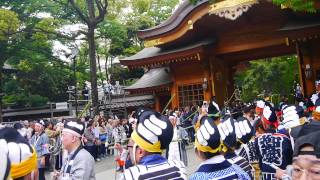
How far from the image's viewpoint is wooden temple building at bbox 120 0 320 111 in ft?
51.6

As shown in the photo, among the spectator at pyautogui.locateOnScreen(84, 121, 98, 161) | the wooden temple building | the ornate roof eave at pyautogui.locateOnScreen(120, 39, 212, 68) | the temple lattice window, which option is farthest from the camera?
the temple lattice window

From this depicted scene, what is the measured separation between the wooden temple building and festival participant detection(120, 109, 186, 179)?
40.6 ft

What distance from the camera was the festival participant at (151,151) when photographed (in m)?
3.36

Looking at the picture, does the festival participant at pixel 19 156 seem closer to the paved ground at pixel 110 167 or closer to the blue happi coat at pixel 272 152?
the blue happi coat at pixel 272 152

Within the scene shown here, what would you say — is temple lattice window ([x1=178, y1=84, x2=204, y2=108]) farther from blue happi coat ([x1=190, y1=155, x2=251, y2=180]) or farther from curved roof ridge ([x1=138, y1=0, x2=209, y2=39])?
blue happi coat ([x1=190, y1=155, x2=251, y2=180])

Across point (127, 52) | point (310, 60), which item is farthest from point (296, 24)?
point (127, 52)

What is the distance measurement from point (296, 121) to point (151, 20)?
3058 cm

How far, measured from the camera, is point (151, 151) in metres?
3.41

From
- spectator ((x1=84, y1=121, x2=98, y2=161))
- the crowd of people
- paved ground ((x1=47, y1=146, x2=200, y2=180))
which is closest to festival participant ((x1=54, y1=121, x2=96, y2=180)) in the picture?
the crowd of people

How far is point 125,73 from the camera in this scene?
117 feet

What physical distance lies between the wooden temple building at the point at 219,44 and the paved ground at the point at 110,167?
4.00 m

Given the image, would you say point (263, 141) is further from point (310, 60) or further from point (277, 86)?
point (277, 86)

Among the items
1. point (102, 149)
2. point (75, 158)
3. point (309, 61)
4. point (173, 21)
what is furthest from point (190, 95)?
point (75, 158)

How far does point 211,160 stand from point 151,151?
27.8 inches
